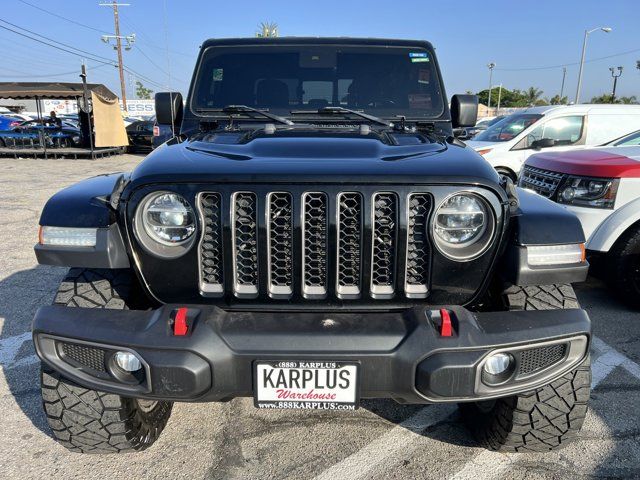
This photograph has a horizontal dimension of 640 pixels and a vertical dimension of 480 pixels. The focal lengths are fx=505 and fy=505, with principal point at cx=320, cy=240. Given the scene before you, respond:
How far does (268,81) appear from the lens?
3.22 meters

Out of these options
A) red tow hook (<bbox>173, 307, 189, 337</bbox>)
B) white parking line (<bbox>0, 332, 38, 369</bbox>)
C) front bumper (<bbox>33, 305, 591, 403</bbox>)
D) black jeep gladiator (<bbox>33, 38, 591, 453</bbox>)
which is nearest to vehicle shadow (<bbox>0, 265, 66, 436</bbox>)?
white parking line (<bbox>0, 332, 38, 369</bbox>)

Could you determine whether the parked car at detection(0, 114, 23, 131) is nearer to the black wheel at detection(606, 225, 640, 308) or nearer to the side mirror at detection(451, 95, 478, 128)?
the side mirror at detection(451, 95, 478, 128)

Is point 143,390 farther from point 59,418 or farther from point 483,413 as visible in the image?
point 483,413

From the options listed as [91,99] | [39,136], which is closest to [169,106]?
[91,99]

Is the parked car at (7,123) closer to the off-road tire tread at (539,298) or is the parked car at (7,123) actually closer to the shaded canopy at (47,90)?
the shaded canopy at (47,90)

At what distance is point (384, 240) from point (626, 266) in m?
3.10

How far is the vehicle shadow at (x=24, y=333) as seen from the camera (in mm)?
2846

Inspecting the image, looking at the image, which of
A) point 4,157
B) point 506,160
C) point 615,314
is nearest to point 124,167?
point 4,157

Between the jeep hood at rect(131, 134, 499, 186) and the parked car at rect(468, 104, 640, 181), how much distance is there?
6440 mm

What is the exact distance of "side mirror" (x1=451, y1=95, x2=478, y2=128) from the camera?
334 centimetres

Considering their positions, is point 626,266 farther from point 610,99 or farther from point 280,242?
point 610,99

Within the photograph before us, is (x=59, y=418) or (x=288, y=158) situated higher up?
(x=288, y=158)

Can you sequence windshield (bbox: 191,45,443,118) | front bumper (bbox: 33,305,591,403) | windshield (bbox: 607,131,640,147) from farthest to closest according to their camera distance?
windshield (bbox: 607,131,640,147)
windshield (bbox: 191,45,443,118)
front bumper (bbox: 33,305,591,403)

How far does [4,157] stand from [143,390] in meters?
19.1
